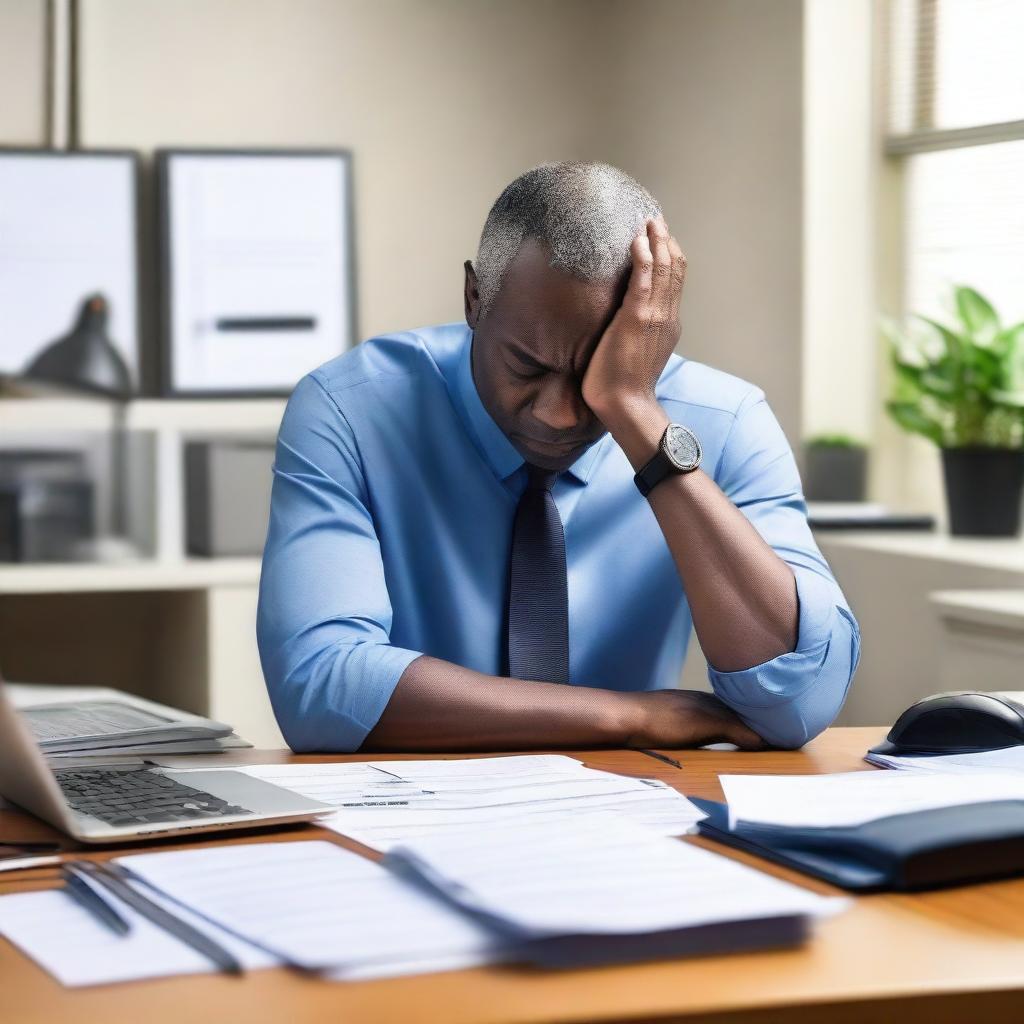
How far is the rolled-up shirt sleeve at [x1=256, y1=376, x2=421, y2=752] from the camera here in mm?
1426

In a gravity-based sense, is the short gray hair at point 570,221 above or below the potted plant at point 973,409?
above

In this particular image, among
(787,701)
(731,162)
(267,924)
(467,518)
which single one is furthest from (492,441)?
(731,162)

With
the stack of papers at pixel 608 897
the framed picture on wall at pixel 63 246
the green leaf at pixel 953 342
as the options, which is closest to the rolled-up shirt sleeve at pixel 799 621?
the stack of papers at pixel 608 897

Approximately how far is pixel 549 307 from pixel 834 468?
78.8 inches

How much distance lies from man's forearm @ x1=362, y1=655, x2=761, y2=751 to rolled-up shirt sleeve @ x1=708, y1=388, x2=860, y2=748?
9 centimetres

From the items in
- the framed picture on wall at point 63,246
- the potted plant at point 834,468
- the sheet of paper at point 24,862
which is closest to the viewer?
the sheet of paper at point 24,862

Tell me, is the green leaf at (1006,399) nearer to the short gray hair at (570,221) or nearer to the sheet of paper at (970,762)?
the short gray hair at (570,221)

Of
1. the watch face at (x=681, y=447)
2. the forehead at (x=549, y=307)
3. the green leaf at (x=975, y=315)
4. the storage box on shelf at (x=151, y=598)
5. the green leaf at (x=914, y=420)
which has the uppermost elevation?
the green leaf at (x=975, y=315)

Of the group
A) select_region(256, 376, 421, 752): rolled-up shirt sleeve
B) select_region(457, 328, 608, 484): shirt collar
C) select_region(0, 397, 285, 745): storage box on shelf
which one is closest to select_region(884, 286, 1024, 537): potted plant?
select_region(457, 328, 608, 484): shirt collar

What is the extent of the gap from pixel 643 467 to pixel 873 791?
0.58 metres

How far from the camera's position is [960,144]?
3.30m

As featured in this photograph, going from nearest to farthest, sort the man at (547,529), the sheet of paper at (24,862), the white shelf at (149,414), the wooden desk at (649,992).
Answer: the wooden desk at (649,992), the sheet of paper at (24,862), the man at (547,529), the white shelf at (149,414)

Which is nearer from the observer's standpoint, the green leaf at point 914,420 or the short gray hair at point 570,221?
the short gray hair at point 570,221

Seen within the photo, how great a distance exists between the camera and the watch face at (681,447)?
1541 millimetres
